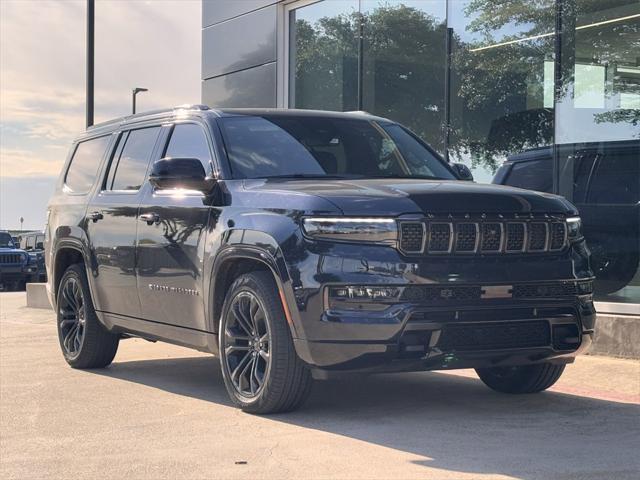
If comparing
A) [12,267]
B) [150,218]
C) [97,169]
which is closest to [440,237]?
[150,218]

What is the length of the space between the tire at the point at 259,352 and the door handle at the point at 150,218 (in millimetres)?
1167

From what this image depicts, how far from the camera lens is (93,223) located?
8125 mm

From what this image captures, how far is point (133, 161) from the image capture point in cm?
787

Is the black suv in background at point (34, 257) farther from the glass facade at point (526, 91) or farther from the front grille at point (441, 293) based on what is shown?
the front grille at point (441, 293)

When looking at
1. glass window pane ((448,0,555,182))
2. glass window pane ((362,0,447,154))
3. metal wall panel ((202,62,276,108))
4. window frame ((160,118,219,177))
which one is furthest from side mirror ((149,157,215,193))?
metal wall panel ((202,62,276,108))

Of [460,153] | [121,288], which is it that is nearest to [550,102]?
[460,153]

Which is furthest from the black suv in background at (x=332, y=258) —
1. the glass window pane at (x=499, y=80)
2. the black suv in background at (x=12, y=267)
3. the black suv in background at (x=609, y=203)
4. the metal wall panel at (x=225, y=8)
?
the black suv in background at (x=12, y=267)

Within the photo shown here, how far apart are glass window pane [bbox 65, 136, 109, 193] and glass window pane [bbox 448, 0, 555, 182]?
5.06 m

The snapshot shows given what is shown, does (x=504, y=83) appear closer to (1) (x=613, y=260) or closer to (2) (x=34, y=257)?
(1) (x=613, y=260)

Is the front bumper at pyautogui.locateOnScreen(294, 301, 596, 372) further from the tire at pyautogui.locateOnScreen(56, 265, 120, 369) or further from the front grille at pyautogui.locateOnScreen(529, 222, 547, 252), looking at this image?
the tire at pyautogui.locateOnScreen(56, 265, 120, 369)

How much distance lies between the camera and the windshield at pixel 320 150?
6625 mm

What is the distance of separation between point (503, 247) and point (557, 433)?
1060 millimetres

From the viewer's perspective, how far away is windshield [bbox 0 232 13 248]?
3023cm

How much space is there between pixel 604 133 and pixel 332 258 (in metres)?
5.93
